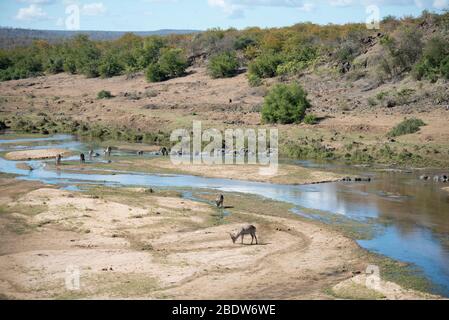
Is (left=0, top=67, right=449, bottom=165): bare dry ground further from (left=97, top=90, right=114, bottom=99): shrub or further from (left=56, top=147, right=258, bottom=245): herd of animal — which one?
(left=56, top=147, right=258, bottom=245): herd of animal

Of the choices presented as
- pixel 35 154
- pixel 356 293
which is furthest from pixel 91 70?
pixel 356 293

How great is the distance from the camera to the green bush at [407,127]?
46.2m

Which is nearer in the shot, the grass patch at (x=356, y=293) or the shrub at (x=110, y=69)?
the grass patch at (x=356, y=293)

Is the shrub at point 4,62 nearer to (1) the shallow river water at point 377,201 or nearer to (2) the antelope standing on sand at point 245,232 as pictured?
(1) the shallow river water at point 377,201

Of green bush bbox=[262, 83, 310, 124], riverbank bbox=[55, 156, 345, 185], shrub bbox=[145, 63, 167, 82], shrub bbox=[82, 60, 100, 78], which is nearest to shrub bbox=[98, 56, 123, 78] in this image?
shrub bbox=[82, 60, 100, 78]

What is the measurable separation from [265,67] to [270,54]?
363 centimetres

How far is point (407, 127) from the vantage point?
152ft

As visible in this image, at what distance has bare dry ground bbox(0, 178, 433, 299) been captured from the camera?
1934cm

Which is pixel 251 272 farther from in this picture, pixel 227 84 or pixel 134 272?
pixel 227 84

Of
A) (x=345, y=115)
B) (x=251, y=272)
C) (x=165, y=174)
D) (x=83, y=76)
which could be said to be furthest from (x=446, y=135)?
(x=83, y=76)

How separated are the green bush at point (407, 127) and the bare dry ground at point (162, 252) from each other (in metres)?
18.2

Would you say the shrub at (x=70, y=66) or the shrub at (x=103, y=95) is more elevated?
the shrub at (x=70, y=66)

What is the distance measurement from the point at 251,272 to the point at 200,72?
58.0m

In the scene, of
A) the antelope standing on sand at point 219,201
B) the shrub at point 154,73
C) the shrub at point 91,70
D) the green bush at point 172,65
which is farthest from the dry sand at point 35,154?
the shrub at point 91,70
